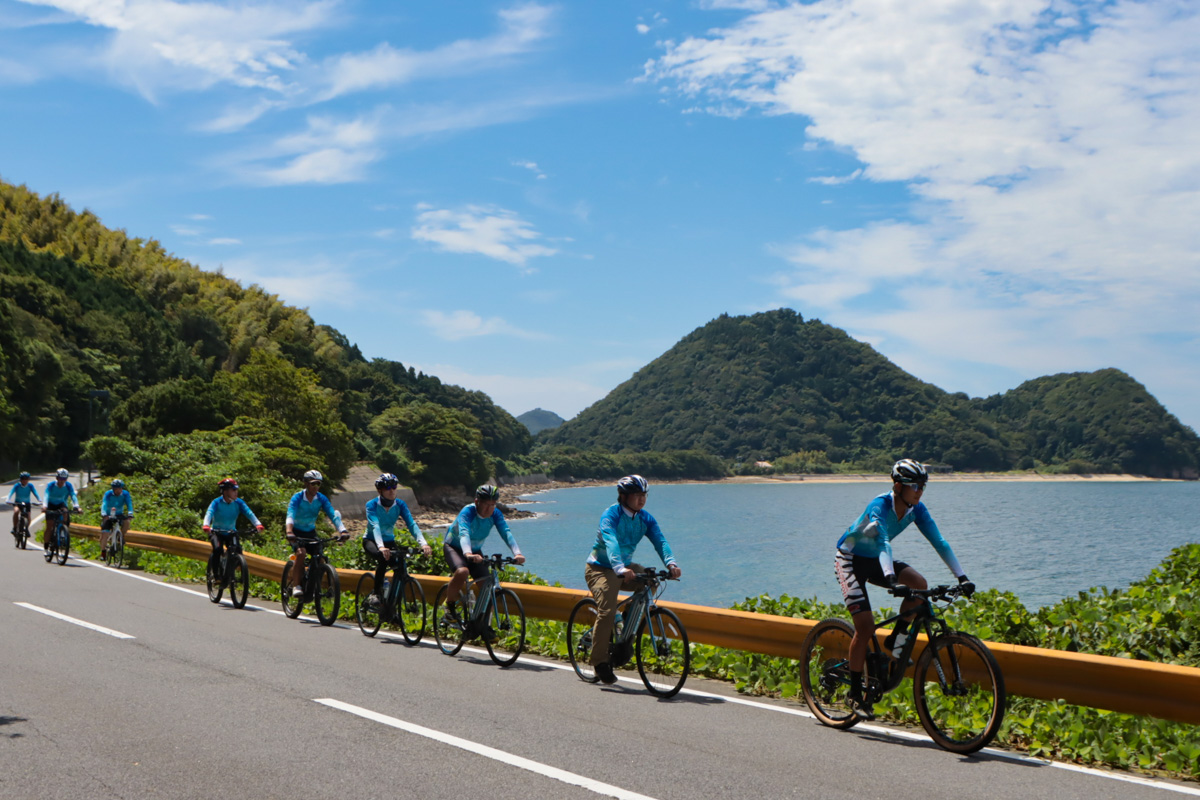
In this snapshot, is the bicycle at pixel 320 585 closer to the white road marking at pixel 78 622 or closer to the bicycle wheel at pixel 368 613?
the bicycle wheel at pixel 368 613

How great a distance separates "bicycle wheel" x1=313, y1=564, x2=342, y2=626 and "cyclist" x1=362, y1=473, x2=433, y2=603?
44.3 inches

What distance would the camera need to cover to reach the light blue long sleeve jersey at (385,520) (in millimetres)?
11750

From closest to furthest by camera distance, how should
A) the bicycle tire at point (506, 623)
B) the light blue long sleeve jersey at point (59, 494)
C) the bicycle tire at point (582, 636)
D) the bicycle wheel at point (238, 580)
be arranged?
the bicycle tire at point (582, 636)
the bicycle tire at point (506, 623)
the bicycle wheel at point (238, 580)
the light blue long sleeve jersey at point (59, 494)

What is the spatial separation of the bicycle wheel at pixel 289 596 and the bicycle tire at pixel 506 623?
14.3 ft

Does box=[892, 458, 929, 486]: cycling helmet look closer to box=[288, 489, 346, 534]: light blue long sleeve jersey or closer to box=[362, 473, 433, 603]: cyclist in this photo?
box=[362, 473, 433, 603]: cyclist

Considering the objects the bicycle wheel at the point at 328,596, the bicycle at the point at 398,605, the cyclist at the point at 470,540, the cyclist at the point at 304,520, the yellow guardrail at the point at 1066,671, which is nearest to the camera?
the yellow guardrail at the point at 1066,671

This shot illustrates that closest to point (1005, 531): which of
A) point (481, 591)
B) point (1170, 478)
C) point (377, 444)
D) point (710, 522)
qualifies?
point (710, 522)

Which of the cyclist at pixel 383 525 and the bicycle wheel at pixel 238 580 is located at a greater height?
the cyclist at pixel 383 525

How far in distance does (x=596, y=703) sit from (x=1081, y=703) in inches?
141

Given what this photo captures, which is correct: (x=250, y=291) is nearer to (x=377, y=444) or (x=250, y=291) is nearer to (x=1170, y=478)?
(x=377, y=444)

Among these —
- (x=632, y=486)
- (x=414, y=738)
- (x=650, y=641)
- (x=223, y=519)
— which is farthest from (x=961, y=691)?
(x=223, y=519)

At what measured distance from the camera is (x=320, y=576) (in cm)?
1295

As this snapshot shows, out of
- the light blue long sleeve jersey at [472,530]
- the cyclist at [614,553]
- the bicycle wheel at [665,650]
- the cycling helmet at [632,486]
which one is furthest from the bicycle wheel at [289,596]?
the cycling helmet at [632,486]

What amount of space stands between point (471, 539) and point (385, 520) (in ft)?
7.21
